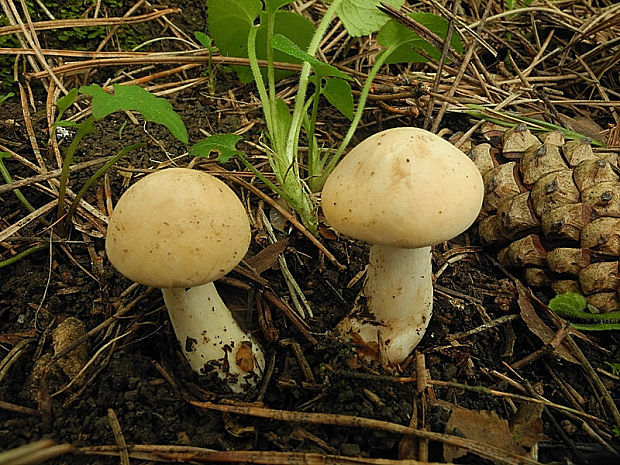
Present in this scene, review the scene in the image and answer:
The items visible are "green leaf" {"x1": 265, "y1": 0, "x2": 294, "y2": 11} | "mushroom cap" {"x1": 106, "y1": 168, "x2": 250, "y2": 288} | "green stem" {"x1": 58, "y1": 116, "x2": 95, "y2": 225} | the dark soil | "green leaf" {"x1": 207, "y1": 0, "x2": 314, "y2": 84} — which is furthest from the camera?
"green leaf" {"x1": 207, "y1": 0, "x2": 314, "y2": 84}

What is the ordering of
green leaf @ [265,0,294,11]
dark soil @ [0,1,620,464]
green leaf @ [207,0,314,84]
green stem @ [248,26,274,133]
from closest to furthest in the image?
dark soil @ [0,1,620,464] → green leaf @ [265,0,294,11] → green stem @ [248,26,274,133] → green leaf @ [207,0,314,84]

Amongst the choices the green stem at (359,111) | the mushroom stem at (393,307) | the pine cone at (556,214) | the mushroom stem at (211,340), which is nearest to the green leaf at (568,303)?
the pine cone at (556,214)

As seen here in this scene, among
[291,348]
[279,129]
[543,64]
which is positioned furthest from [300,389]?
[543,64]

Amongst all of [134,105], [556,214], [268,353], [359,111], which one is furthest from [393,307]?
[134,105]

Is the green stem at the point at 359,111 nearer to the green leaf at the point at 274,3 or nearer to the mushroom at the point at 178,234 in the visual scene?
the green leaf at the point at 274,3

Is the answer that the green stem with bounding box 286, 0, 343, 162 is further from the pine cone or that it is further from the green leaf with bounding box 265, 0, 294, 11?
the pine cone

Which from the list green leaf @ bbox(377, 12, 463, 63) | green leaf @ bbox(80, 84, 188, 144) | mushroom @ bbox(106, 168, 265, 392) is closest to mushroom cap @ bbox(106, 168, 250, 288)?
mushroom @ bbox(106, 168, 265, 392)

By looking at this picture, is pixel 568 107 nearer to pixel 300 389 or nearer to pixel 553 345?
pixel 553 345
